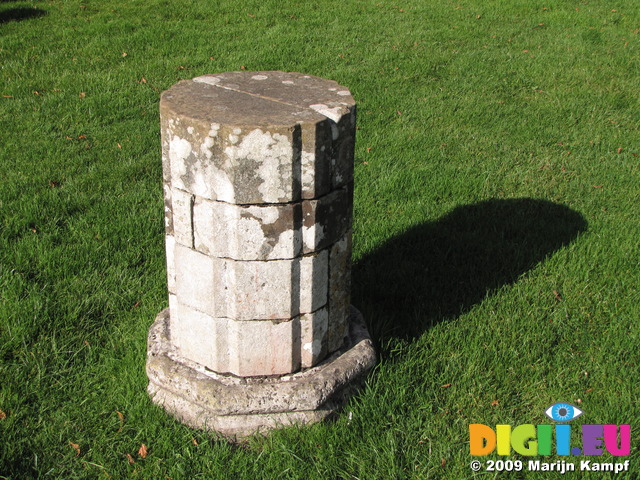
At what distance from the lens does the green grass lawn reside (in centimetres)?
351

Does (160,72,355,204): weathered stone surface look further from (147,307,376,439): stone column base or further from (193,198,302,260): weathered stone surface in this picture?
(147,307,376,439): stone column base

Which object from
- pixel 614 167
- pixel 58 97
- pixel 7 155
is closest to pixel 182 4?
pixel 58 97

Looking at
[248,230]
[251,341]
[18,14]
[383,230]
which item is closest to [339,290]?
[251,341]

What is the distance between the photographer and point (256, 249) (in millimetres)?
3219

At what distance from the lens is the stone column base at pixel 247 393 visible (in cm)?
346

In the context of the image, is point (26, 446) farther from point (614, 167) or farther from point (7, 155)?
point (614, 167)

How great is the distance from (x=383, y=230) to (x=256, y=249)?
231 cm

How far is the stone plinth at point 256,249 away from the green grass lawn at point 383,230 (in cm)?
21

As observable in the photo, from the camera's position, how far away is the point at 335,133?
3.17 metres

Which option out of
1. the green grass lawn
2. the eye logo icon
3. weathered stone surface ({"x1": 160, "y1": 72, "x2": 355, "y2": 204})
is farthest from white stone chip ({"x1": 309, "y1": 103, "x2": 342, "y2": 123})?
the eye logo icon

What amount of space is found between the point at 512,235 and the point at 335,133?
8.83 feet

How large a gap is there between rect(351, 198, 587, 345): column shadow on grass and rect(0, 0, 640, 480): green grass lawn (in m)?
0.02

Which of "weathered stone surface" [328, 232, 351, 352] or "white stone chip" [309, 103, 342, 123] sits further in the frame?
"weathered stone surface" [328, 232, 351, 352]

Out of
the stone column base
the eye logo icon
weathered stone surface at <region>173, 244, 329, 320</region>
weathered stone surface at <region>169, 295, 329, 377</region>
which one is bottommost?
the eye logo icon
